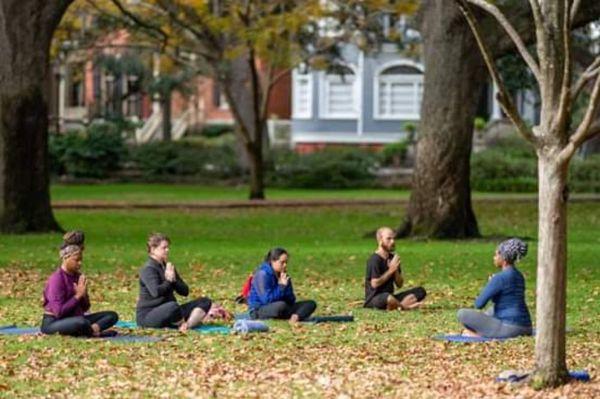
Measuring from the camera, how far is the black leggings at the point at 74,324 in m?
16.3

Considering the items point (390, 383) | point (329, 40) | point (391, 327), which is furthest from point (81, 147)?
point (390, 383)

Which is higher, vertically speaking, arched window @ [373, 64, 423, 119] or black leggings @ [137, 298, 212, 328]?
arched window @ [373, 64, 423, 119]

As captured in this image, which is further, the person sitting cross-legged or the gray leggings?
the gray leggings

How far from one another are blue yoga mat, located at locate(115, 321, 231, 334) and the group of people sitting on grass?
9 centimetres

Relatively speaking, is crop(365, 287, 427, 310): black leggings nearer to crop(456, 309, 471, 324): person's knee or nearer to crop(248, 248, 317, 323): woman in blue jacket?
crop(248, 248, 317, 323): woman in blue jacket

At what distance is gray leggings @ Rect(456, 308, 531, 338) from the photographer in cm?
1656

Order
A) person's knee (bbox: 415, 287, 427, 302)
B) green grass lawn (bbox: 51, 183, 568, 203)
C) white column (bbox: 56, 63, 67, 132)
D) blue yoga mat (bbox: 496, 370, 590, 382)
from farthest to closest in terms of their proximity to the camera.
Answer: white column (bbox: 56, 63, 67, 132) → green grass lawn (bbox: 51, 183, 568, 203) → person's knee (bbox: 415, 287, 427, 302) → blue yoga mat (bbox: 496, 370, 590, 382)

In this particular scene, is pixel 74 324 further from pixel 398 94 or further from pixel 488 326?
pixel 398 94

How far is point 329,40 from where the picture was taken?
168ft

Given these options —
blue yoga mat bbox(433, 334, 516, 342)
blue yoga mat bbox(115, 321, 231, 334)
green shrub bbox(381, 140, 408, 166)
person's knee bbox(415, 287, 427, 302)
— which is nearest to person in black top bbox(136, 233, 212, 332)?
blue yoga mat bbox(115, 321, 231, 334)

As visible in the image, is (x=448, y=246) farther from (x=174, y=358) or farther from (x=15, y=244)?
(x=174, y=358)

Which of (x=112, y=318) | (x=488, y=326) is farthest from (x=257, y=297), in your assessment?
Result: (x=488, y=326)

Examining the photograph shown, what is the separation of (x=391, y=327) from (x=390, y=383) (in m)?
3.92

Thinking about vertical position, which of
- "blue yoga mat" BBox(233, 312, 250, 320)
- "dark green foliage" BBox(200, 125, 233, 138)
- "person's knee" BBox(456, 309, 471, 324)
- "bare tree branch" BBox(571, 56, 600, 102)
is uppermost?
"bare tree branch" BBox(571, 56, 600, 102)
